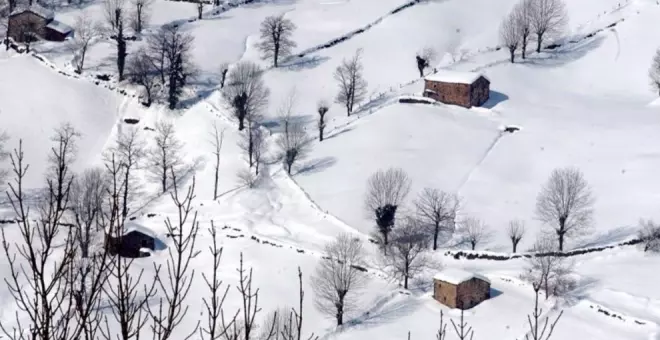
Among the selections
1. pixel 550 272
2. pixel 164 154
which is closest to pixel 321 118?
pixel 164 154

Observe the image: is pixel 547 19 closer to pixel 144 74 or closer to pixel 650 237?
pixel 650 237

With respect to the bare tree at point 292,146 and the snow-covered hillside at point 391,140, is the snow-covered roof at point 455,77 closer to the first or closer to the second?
the snow-covered hillside at point 391,140

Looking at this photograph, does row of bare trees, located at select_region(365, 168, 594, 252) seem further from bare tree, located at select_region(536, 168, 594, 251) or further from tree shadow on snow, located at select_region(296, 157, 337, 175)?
tree shadow on snow, located at select_region(296, 157, 337, 175)

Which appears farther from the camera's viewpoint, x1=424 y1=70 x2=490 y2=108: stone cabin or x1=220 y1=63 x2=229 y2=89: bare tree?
x1=220 y1=63 x2=229 y2=89: bare tree

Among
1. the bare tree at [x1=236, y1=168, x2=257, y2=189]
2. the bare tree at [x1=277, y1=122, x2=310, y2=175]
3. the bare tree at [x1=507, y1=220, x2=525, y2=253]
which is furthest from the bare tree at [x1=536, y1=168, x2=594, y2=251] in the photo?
the bare tree at [x1=236, y1=168, x2=257, y2=189]

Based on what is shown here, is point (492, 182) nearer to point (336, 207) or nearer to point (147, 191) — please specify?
point (336, 207)

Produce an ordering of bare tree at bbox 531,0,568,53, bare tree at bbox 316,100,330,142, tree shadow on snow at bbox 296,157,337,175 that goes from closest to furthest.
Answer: tree shadow on snow at bbox 296,157,337,175
bare tree at bbox 316,100,330,142
bare tree at bbox 531,0,568,53
